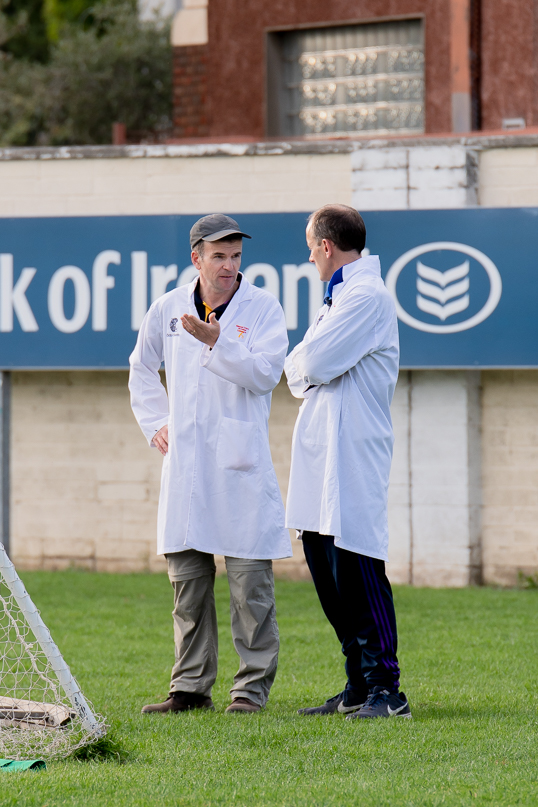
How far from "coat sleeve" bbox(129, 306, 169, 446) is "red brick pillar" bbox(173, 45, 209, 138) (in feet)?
27.4

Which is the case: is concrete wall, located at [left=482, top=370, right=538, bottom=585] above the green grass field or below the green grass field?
above

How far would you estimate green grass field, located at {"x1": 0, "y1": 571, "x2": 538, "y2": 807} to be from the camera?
354 centimetres

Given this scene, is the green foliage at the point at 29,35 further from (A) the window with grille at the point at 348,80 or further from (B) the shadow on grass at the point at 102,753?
(B) the shadow on grass at the point at 102,753

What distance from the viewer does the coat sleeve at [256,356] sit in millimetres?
4664

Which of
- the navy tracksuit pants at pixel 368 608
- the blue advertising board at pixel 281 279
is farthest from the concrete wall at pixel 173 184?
the navy tracksuit pants at pixel 368 608

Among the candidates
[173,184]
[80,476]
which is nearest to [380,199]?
[173,184]

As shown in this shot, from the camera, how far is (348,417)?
15.4ft

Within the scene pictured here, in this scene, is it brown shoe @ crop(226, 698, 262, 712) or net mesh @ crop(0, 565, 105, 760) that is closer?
net mesh @ crop(0, 565, 105, 760)

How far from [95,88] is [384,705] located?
17.3m

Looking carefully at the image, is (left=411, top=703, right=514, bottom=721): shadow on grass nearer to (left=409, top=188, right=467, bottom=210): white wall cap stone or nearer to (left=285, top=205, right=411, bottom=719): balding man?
(left=285, top=205, right=411, bottom=719): balding man

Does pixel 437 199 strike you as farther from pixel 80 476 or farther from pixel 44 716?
pixel 44 716

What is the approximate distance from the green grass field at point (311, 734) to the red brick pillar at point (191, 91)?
7.27m

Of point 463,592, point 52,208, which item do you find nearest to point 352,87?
point 52,208

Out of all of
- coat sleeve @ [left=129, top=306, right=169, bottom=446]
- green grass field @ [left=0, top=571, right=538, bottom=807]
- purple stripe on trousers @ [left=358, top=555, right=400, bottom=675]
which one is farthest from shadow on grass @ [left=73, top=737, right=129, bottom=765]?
coat sleeve @ [left=129, top=306, right=169, bottom=446]
